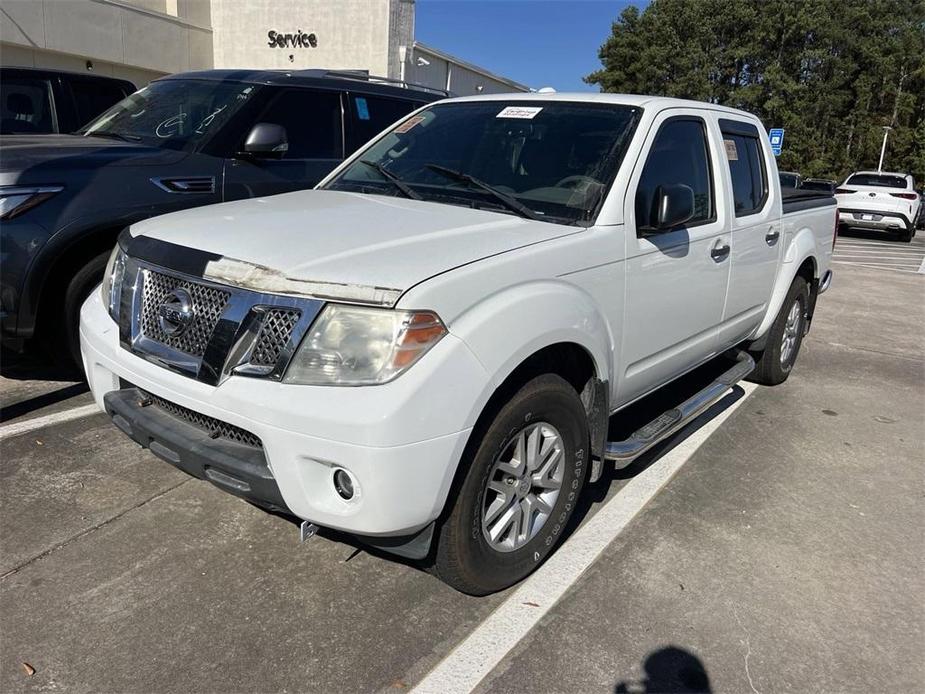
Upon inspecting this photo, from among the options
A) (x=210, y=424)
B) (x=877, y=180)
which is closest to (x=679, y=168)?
(x=210, y=424)

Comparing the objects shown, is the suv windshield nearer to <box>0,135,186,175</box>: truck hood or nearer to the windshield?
<box>0,135,186,175</box>: truck hood

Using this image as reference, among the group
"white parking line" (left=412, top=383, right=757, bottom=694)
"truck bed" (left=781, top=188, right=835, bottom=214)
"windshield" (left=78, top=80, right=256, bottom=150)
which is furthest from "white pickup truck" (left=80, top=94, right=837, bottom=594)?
"windshield" (left=78, top=80, right=256, bottom=150)

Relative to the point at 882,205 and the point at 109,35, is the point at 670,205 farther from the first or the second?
the point at 109,35

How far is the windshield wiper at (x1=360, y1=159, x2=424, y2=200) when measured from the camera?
11.6 feet

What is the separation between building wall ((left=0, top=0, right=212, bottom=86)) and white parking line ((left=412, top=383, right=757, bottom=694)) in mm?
20422

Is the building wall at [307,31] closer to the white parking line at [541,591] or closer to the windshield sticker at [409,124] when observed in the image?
the windshield sticker at [409,124]

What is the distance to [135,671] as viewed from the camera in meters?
2.39

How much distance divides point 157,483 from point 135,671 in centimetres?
136

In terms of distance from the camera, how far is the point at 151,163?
183 inches

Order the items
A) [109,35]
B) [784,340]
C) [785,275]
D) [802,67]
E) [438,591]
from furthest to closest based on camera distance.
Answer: [802,67] < [109,35] < [784,340] < [785,275] < [438,591]

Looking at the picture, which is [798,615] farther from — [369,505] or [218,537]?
[218,537]

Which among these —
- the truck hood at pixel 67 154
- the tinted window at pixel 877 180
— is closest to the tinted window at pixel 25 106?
the truck hood at pixel 67 154

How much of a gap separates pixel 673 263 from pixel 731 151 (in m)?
1.36

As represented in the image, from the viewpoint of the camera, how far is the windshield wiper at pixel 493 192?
10.4ft
